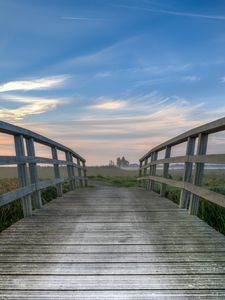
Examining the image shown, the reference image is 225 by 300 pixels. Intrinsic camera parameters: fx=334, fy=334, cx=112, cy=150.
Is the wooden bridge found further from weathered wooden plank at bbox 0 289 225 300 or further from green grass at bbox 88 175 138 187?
green grass at bbox 88 175 138 187

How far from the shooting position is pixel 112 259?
10.4 feet

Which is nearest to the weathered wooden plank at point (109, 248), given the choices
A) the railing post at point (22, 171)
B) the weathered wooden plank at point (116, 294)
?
the weathered wooden plank at point (116, 294)

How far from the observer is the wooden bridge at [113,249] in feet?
8.50

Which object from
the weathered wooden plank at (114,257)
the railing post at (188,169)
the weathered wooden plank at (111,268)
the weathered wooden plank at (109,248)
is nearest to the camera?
the weathered wooden plank at (111,268)

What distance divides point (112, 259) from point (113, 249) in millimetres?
297

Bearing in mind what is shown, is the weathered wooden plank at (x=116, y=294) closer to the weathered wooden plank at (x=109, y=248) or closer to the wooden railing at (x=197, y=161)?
the weathered wooden plank at (x=109, y=248)

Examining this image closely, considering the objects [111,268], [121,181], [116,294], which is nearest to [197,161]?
[111,268]

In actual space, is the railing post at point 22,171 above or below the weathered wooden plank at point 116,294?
above

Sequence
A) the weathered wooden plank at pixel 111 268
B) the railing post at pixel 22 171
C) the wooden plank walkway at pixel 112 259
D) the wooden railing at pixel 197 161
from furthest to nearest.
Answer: the railing post at pixel 22 171 → the wooden railing at pixel 197 161 → the weathered wooden plank at pixel 111 268 → the wooden plank walkway at pixel 112 259

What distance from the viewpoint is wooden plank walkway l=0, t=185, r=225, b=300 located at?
8.40ft

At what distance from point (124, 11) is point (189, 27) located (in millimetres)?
2164

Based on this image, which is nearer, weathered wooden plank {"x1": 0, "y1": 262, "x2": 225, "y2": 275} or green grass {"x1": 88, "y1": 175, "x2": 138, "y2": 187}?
weathered wooden plank {"x1": 0, "y1": 262, "x2": 225, "y2": 275}

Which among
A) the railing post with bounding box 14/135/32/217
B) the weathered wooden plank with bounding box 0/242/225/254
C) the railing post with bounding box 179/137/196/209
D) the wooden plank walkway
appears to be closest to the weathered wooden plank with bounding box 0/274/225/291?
the wooden plank walkway

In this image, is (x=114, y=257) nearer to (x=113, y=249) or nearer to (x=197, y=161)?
(x=113, y=249)
